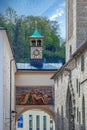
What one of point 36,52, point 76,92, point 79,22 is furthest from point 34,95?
point 76,92

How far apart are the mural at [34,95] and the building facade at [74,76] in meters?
3.34

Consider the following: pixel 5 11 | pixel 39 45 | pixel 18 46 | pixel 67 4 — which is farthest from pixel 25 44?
pixel 67 4

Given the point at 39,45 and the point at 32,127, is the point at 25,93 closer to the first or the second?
the point at 39,45

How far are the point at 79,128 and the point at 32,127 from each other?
156 feet

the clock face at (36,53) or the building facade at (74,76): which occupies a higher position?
the clock face at (36,53)

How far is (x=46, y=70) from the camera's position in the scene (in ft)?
195

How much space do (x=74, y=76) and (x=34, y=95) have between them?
69.7ft

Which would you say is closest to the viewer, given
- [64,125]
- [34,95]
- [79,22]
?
[79,22]

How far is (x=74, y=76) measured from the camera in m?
38.4

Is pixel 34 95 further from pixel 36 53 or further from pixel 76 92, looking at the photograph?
pixel 76 92

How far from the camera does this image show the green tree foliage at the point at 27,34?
96.8 meters

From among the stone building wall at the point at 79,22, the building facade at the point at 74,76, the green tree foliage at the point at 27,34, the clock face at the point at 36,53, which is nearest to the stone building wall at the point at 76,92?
the building facade at the point at 74,76

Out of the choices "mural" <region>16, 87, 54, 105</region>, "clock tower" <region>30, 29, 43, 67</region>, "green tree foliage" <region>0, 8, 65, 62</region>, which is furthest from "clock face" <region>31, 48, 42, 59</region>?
"green tree foliage" <region>0, 8, 65, 62</region>

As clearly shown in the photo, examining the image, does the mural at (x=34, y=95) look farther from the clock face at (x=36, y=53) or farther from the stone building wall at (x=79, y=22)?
the stone building wall at (x=79, y=22)
